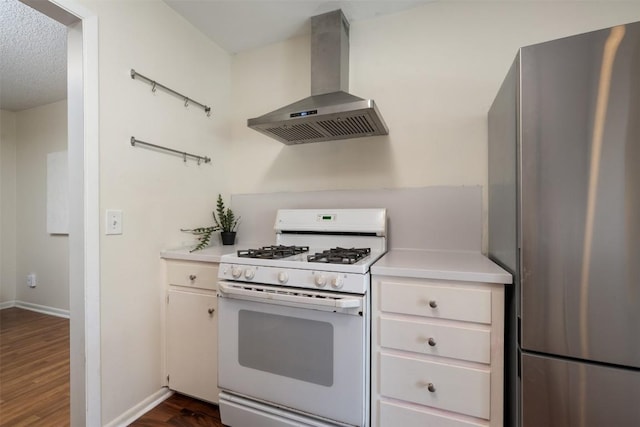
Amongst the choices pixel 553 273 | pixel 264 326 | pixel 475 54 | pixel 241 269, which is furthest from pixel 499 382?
pixel 475 54

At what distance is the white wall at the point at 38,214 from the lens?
3.12 meters

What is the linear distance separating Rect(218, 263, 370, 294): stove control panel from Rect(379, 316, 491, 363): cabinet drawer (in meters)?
0.20

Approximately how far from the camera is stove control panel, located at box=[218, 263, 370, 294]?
3.77 ft

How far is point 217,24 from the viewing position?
192 centimetres

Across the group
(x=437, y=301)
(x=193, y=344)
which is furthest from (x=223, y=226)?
(x=437, y=301)

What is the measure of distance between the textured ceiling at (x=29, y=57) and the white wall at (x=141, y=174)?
0.81m

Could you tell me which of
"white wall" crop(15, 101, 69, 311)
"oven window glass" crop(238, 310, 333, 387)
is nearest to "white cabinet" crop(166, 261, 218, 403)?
"oven window glass" crop(238, 310, 333, 387)

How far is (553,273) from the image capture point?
895 mm

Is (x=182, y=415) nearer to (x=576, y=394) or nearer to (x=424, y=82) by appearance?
(x=576, y=394)

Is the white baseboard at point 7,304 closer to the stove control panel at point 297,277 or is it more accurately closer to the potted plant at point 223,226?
the potted plant at point 223,226

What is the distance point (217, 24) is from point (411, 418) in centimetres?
250

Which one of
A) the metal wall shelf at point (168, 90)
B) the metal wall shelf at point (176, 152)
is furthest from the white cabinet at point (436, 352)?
the metal wall shelf at point (168, 90)

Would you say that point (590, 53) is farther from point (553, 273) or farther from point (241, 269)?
point (241, 269)

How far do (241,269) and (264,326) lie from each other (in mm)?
288
